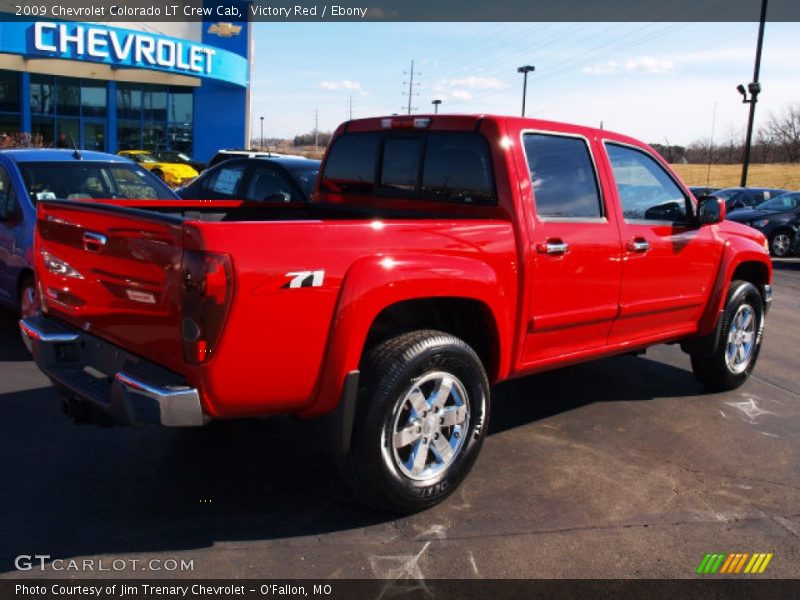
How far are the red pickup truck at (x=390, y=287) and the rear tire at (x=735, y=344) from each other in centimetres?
48

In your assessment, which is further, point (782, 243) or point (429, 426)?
point (782, 243)

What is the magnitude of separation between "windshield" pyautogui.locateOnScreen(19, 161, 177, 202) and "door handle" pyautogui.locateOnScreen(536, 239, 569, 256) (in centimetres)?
450

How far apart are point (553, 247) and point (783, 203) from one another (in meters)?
16.1

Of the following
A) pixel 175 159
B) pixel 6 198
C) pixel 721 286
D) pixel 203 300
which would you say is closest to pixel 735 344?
pixel 721 286

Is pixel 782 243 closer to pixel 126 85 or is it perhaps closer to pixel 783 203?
pixel 783 203

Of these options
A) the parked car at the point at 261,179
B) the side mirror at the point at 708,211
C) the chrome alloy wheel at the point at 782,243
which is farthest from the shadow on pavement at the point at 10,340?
the chrome alloy wheel at the point at 782,243

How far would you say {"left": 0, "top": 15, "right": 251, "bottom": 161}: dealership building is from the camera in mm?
27125

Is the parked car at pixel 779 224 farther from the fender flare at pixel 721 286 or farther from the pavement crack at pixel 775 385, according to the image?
the fender flare at pixel 721 286

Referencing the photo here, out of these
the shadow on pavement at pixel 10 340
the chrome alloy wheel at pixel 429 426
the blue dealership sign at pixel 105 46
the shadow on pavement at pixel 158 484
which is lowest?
the shadow on pavement at pixel 158 484

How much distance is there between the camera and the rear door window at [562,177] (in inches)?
167

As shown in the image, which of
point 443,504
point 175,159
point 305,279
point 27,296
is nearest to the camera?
point 305,279

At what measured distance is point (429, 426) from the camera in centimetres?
366

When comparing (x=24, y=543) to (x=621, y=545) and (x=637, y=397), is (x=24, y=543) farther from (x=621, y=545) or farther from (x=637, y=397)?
(x=637, y=397)

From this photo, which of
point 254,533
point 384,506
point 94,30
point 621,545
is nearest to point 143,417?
point 254,533
